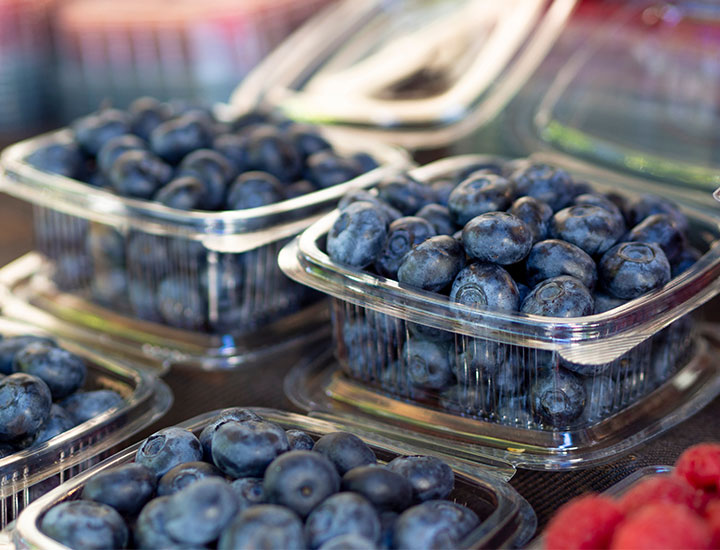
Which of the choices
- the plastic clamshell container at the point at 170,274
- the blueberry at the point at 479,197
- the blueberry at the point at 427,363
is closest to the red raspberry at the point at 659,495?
the blueberry at the point at 427,363

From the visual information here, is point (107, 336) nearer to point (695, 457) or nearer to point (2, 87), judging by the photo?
point (695, 457)

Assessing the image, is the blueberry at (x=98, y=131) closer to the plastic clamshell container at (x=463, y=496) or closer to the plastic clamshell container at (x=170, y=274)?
the plastic clamshell container at (x=170, y=274)

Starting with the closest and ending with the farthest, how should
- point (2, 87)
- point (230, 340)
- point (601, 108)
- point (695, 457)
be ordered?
point (695, 457) → point (230, 340) → point (601, 108) → point (2, 87)

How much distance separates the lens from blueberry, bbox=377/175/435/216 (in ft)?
3.95

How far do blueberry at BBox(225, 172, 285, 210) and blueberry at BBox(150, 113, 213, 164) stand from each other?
0.49 ft

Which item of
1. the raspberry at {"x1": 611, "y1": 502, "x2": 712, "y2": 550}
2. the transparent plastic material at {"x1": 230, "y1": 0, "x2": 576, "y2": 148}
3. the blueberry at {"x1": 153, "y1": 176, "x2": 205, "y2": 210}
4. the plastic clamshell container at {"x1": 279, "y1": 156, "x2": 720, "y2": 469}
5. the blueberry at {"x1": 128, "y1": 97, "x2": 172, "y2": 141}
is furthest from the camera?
the transparent plastic material at {"x1": 230, "y1": 0, "x2": 576, "y2": 148}

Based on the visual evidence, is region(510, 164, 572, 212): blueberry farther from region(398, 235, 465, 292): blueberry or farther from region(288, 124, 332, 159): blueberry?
region(288, 124, 332, 159): blueberry

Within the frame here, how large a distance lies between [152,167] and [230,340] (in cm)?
30

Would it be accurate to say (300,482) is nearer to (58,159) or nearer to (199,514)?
(199,514)

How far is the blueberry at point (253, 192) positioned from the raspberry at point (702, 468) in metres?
0.73

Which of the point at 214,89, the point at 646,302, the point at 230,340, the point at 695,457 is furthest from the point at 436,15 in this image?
the point at 695,457

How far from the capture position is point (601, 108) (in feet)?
6.06

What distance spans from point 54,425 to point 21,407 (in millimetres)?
57

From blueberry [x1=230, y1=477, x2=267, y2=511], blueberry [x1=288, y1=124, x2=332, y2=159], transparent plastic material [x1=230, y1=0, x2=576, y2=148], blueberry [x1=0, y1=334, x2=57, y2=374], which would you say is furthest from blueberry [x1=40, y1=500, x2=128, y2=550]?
transparent plastic material [x1=230, y1=0, x2=576, y2=148]
